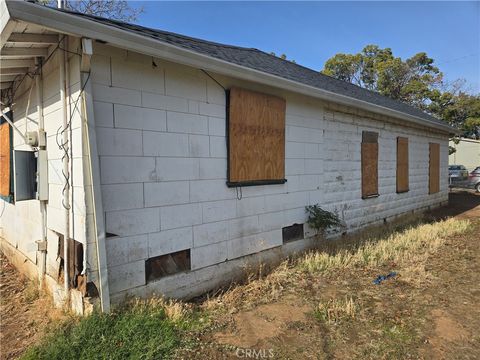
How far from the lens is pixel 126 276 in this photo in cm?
370

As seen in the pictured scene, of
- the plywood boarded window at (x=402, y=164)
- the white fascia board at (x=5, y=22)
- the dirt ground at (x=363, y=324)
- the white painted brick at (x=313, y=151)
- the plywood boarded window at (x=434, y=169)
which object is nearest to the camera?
the white fascia board at (x=5, y=22)

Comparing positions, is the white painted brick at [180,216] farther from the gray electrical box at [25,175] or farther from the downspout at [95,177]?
the gray electrical box at [25,175]

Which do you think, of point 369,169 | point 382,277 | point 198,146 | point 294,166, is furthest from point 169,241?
point 369,169

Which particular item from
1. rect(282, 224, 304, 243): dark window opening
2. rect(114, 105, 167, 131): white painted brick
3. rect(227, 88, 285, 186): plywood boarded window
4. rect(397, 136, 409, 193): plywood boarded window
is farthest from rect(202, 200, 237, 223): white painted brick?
rect(397, 136, 409, 193): plywood boarded window

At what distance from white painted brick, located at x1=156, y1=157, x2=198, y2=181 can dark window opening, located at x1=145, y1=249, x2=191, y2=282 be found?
944 millimetres

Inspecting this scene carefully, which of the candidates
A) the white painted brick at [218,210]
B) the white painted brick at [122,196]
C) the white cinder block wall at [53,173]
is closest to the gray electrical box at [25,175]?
the white cinder block wall at [53,173]

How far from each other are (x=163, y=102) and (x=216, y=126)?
0.88 metres

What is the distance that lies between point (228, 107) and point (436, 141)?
10661mm

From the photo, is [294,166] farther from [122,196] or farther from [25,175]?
[25,175]

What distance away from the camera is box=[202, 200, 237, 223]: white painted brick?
451 cm

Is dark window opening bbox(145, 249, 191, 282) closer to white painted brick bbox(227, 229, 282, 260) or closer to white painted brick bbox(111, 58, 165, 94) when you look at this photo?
white painted brick bbox(227, 229, 282, 260)

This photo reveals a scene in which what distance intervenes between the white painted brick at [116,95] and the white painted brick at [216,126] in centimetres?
106

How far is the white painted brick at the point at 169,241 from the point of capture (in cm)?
393

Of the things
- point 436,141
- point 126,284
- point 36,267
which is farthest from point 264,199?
point 436,141
